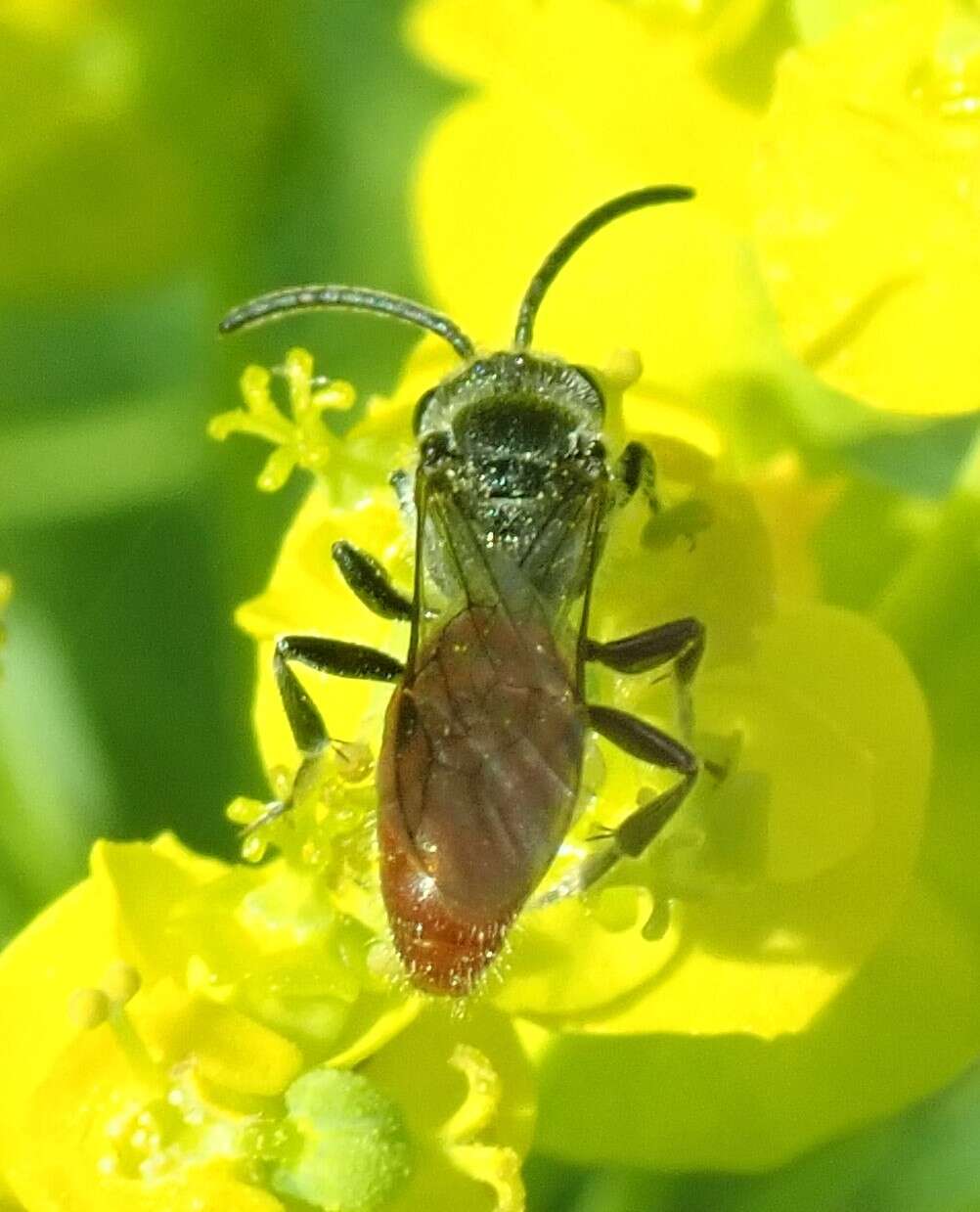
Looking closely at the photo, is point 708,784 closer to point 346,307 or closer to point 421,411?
point 421,411

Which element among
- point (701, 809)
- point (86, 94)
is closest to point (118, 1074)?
point (701, 809)

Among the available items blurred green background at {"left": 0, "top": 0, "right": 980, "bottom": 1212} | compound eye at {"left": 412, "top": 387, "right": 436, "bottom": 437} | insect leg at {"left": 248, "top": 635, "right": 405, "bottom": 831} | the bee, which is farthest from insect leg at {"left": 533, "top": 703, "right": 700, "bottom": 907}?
blurred green background at {"left": 0, "top": 0, "right": 980, "bottom": 1212}

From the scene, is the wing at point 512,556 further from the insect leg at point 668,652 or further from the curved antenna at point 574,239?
the curved antenna at point 574,239

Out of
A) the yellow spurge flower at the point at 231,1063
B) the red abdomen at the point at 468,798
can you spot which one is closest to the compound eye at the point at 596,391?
the red abdomen at the point at 468,798

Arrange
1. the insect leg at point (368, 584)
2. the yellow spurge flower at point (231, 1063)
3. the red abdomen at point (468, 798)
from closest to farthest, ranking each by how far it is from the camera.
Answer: the red abdomen at point (468, 798)
the yellow spurge flower at point (231, 1063)
the insect leg at point (368, 584)

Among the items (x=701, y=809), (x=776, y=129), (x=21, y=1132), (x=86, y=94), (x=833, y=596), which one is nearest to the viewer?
(x=21, y=1132)

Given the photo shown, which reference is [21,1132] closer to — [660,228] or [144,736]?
[144,736]
